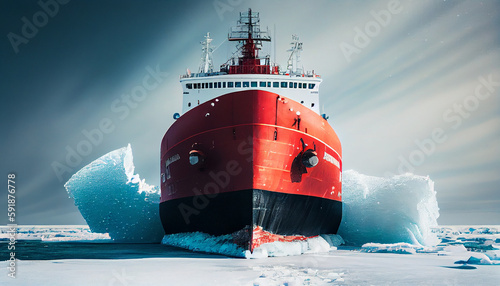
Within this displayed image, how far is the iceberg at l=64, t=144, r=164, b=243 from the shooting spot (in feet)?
81.1

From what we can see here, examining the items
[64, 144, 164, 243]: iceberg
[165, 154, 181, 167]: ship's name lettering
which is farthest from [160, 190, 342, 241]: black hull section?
[64, 144, 164, 243]: iceberg

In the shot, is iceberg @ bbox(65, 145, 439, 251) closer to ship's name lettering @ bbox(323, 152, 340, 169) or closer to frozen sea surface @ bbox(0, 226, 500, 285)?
ship's name lettering @ bbox(323, 152, 340, 169)

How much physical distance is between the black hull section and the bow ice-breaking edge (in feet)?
0.09

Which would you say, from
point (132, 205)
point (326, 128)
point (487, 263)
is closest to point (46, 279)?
point (487, 263)

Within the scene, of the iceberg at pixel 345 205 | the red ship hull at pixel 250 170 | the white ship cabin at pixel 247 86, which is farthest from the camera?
the iceberg at pixel 345 205

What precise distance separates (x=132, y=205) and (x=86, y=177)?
11.5 feet

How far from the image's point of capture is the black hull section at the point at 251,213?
12.8 metres

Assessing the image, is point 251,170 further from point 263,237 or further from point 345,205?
point 345,205

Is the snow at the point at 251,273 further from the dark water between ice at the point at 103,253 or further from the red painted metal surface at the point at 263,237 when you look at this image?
the dark water between ice at the point at 103,253

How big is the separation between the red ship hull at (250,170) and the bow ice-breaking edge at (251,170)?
29 mm

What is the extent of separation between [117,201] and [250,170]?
47.4 feet

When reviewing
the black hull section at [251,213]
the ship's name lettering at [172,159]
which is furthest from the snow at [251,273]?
the ship's name lettering at [172,159]

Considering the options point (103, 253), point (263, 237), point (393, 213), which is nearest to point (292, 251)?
point (263, 237)

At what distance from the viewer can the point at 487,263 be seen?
11.0m
